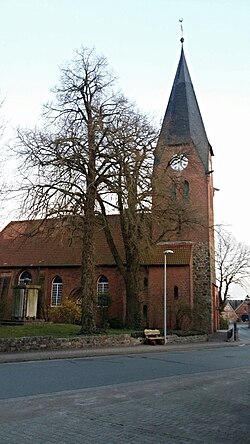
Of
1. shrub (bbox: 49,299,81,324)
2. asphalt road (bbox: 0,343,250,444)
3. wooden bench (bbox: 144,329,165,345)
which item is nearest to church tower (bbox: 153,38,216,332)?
wooden bench (bbox: 144,329,165,345)

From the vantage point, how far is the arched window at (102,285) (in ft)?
130

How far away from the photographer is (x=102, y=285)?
39844mm

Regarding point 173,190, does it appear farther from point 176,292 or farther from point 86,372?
point 86,372

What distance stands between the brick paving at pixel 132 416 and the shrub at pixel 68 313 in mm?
22671

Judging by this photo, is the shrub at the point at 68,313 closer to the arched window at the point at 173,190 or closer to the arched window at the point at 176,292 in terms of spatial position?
the arched window at the point at 176,292

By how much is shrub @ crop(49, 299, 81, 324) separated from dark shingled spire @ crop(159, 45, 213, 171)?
1559cm

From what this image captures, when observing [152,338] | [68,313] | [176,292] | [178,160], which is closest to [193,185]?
[178,160]

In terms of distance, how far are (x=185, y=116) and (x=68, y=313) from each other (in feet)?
66.3

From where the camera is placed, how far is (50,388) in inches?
404

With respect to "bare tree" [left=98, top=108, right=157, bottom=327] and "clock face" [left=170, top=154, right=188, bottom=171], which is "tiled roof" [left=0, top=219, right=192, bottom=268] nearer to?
"clock face" [left=170, top=154, right=188, bottom=171]

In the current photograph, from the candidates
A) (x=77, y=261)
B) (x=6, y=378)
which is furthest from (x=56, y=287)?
(x=6, y=378)

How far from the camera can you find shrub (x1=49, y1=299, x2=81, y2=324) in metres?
33.3

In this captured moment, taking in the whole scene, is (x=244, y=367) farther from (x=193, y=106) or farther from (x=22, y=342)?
(x=193, y=106)

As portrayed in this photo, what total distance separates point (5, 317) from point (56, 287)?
655 centimetres
